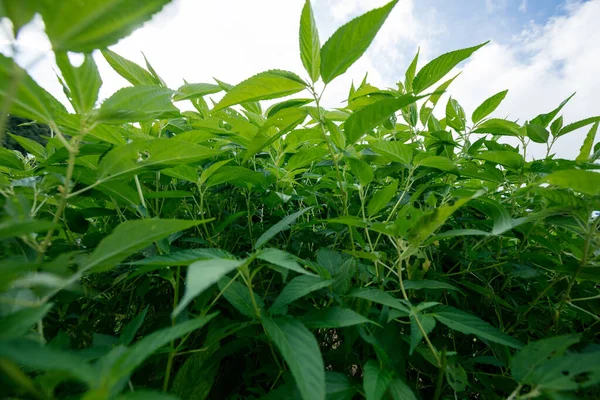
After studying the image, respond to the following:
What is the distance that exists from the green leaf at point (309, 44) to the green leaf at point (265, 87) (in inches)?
1.1

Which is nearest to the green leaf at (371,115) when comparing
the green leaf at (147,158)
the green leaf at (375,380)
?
the green leaf at (147,158)

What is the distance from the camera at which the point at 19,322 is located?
0.27 m

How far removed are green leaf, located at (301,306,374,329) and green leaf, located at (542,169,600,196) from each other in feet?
0.97

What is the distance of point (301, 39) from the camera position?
0.52m

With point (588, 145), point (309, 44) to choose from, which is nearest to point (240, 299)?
point (309, 44)

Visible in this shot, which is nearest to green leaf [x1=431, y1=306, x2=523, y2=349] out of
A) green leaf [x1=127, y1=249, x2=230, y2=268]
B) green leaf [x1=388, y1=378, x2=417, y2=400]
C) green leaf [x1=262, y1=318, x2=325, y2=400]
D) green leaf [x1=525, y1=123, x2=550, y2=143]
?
green leaf [x1=388, y1=378, x2=417, y2=400]

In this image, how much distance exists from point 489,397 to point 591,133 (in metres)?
0.66

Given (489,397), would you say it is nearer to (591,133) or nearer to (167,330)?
(167,330)

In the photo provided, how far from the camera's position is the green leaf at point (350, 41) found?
443mm

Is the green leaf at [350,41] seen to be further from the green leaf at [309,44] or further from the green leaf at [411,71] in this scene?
the green leaf at [411,71]

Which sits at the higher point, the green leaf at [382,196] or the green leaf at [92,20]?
the green leaf at [92,20]

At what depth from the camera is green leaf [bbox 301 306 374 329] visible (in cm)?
39

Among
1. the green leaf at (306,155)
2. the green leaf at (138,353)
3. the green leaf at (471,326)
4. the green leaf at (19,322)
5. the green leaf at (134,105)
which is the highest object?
the green leaf at (134,105)

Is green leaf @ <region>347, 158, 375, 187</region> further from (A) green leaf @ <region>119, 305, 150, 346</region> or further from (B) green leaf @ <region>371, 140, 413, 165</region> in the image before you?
(A) green leaf @ <region>119, 305, 150, 346</region>
